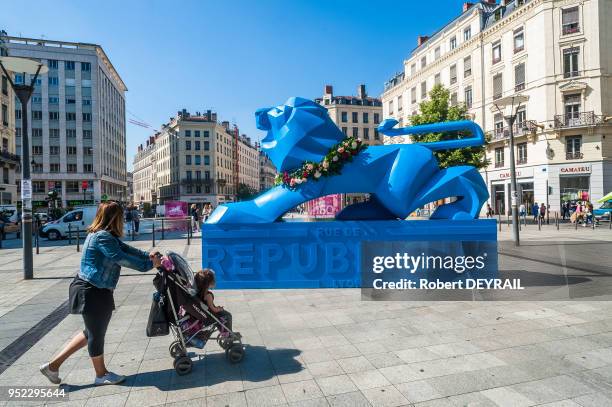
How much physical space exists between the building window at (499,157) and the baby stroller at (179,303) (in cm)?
3433

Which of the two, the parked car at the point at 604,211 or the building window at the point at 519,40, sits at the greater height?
the building window at the point at 519,40

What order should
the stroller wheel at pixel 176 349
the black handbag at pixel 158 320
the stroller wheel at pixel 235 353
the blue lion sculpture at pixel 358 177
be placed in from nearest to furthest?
1. the black handbag at pixel 158 320
2. the stroller wheel at pixel 176 349
3. the stroller wheel at pixel 235 353
4. the blue lion sculpture at pixel 358 177

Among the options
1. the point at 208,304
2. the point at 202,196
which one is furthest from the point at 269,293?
the point at 202,196

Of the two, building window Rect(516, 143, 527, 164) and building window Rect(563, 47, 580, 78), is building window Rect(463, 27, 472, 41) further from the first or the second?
building window Rect(516, 143, 527, 164)

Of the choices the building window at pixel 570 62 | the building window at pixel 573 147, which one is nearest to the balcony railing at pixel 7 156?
the building window at pixel 573 147

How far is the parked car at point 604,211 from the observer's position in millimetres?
22688

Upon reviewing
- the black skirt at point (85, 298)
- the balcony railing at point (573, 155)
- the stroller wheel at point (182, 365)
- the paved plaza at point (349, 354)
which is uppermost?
the balcony railing at point (573, 155)

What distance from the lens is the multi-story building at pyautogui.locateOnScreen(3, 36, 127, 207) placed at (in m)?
51.1

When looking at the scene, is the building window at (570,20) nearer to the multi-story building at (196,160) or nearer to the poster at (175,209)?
the poster at (175,209)

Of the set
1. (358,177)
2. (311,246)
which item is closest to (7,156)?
(311,246)

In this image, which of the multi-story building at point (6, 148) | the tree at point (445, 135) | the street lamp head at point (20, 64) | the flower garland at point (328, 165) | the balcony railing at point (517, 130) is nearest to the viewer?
the flower garland at point (328, 165)

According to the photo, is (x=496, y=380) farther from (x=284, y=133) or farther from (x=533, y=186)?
(x=533, y=186)

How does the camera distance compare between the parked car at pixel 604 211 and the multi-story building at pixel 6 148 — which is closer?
the parked car at pixel 604 211

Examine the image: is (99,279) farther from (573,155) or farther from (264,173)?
(264,173)
